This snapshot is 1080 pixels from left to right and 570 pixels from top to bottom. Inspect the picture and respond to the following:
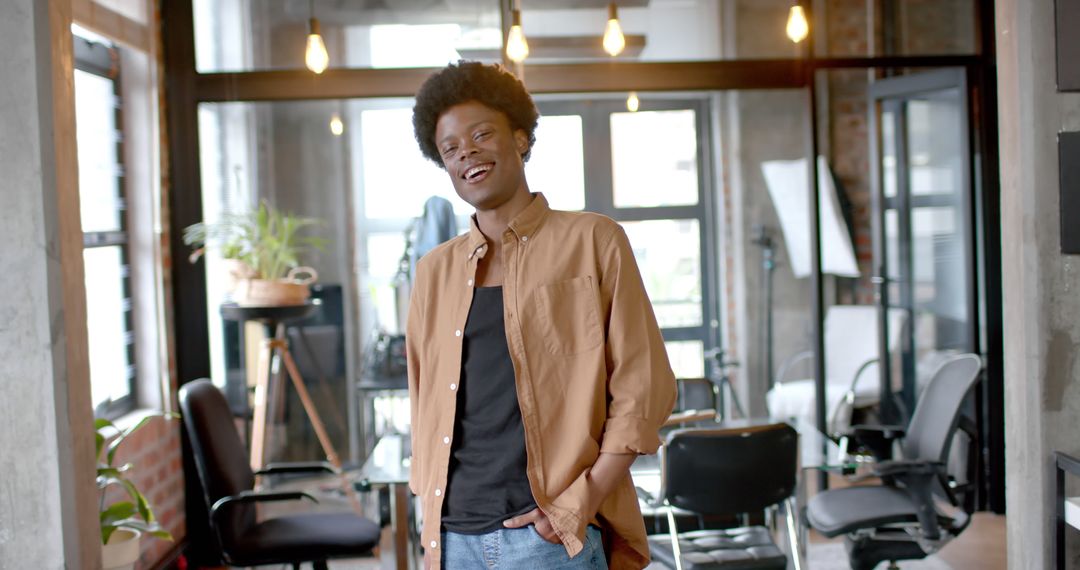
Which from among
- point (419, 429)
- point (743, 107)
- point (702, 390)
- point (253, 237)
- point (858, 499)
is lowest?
point (858, 499)

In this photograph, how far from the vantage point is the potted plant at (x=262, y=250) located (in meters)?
4.95

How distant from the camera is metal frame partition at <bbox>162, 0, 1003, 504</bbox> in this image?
4.98m

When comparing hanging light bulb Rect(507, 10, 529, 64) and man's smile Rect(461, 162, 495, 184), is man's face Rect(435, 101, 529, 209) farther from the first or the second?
hanging light bulb Rect(507, 10, 529, 64)

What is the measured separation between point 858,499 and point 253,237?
2827 mm

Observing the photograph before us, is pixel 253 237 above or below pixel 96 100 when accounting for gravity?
below

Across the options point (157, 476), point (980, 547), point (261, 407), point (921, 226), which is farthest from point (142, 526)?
point (921, 226)

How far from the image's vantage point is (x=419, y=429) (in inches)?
84.9

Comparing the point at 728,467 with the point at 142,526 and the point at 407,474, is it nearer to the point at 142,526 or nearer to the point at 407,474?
the point at 407,474

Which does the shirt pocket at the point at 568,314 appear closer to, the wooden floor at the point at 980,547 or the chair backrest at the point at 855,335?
the wooden floor at the point at 980,547

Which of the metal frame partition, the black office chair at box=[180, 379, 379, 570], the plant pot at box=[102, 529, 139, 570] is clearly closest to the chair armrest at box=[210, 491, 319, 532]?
the black office chair at box=[180, 379, 379, 570]

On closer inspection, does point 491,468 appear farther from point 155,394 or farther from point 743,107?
point 743,107

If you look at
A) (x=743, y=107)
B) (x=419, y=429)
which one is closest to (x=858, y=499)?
(x=743, y=107)

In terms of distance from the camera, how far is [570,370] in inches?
81.1

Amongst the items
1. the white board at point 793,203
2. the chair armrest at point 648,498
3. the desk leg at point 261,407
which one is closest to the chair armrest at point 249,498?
the chair armrest at point 648,498
